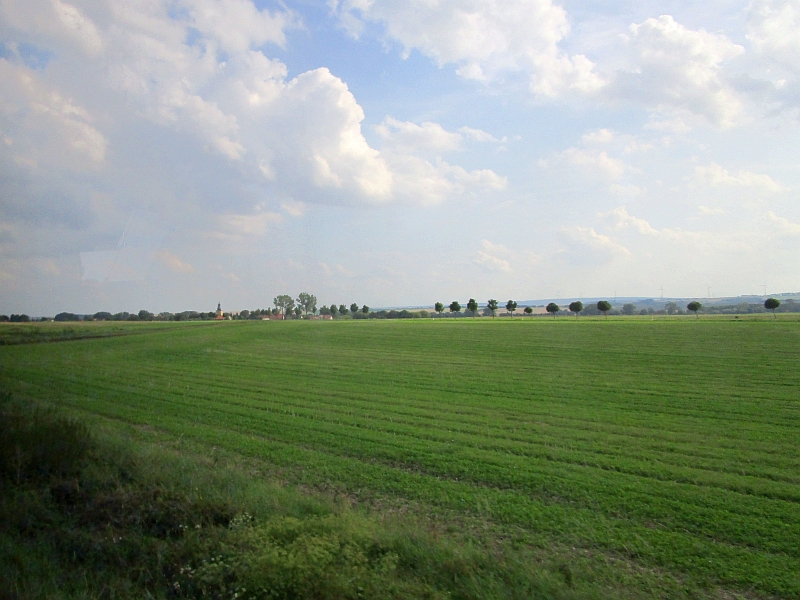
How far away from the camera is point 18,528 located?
506 cm

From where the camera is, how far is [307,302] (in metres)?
86.2

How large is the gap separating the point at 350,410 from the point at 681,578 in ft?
32.2

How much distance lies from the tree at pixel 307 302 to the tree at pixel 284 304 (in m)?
2.45

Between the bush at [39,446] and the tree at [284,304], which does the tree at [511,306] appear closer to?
the tree at [284,304]

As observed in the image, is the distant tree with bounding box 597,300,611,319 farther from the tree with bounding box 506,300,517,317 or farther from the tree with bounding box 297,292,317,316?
the tree with bounding box 297,292,317,316

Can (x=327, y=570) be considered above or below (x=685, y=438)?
above

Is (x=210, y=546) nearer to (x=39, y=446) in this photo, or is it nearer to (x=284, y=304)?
(x=39, y=446)

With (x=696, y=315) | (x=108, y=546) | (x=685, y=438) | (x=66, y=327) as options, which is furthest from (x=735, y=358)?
(x=696, y=315)

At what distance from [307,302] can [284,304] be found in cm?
642

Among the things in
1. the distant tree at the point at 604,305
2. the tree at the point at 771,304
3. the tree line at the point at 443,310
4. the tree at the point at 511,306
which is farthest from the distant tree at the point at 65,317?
the tree at the point at 511,306

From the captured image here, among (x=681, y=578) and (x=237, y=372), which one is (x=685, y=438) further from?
(x=237, y=372)

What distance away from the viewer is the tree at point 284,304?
259ft

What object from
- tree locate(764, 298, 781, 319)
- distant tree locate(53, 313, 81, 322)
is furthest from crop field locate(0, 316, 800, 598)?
tree locate(764, 298, 781, 319)

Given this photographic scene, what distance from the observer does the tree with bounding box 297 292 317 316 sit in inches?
3326
